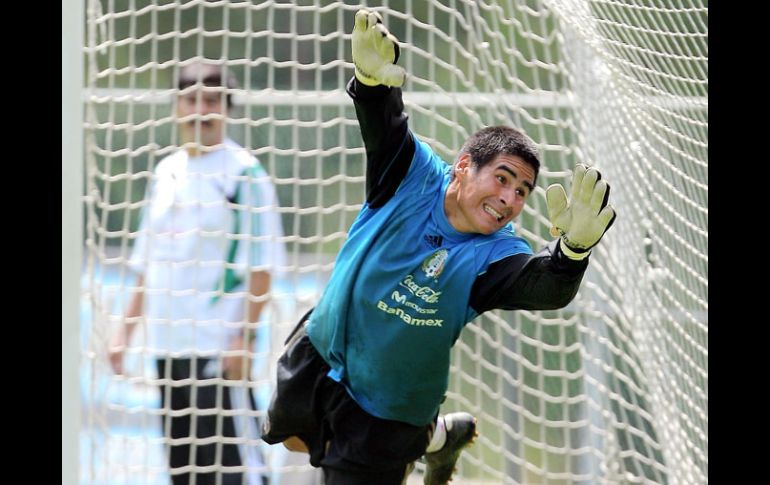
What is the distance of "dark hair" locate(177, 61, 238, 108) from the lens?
352cm

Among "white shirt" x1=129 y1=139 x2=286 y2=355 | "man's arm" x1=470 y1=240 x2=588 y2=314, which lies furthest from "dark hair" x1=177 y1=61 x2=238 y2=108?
"man's arm" x1=470 y1=240 x2=588 y2=314

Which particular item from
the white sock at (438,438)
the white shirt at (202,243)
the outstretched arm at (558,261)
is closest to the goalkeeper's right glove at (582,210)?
the outstretched arm at (558,261)

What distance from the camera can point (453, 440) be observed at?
9.63ft

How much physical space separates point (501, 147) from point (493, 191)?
0.35ft

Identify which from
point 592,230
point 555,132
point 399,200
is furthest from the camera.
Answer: point 555,132

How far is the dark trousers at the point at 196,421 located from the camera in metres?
3.52

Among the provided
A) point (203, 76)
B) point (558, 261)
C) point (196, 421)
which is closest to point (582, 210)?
point (558, 261)

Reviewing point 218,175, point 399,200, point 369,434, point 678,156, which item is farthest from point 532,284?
point 218,175

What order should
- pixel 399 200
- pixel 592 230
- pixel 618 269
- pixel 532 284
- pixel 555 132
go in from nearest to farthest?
pixel 592 230 → pixel 532 284 → pixel 399 200 → pixel 618 269 → pixel 555 132

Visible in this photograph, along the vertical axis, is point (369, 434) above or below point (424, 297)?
below

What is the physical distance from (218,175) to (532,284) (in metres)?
1.46

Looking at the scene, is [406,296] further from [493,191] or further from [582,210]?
[582,210]

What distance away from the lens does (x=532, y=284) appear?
238 cm

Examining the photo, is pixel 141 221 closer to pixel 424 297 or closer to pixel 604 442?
pixel 424 297
